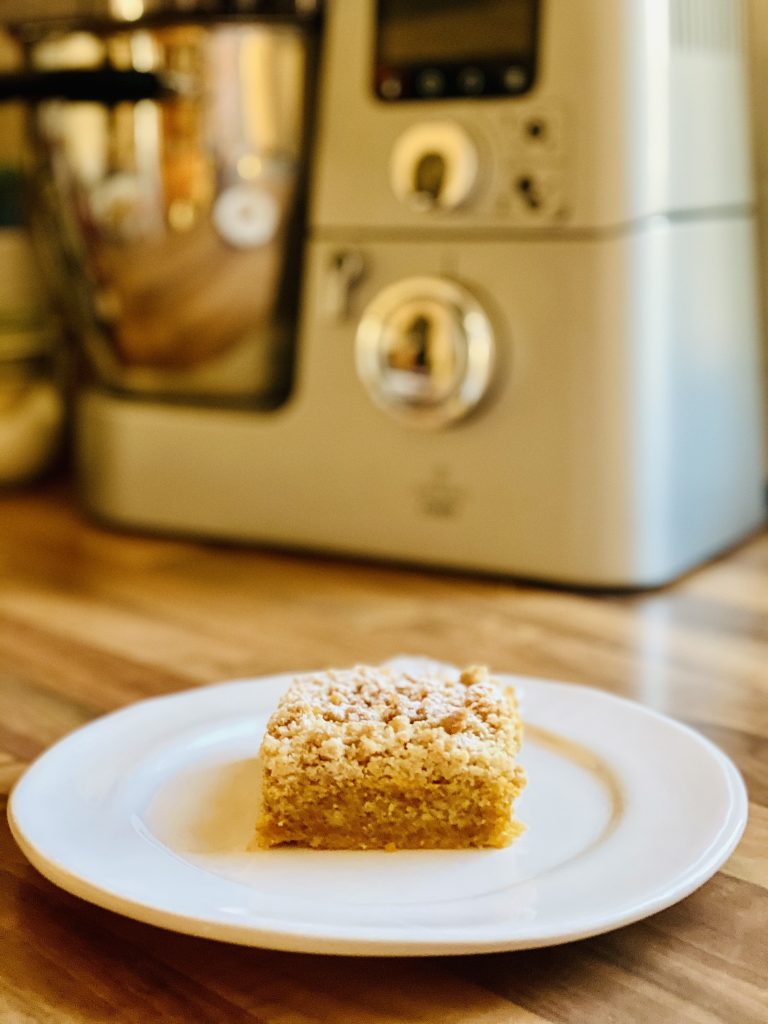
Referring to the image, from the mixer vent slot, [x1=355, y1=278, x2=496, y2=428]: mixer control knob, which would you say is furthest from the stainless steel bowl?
the mixer vent slot

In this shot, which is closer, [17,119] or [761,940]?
[761,940]

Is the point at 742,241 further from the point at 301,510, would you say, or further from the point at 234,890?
the point at 234,890

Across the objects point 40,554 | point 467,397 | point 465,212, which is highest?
point 465,212

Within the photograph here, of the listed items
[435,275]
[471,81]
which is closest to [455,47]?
[471,81]

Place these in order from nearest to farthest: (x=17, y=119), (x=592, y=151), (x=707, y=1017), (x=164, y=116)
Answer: (x=707, y=1017) → (x=592, y=151) → (x=164, y=116) → (x=17, y=119)

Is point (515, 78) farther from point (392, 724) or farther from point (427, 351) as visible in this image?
point (392, 724)

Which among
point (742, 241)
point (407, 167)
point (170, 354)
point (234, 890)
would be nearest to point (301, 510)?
point (170, 354)

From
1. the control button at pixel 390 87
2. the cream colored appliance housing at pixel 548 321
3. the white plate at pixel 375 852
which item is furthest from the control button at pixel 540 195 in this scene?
the white plate at pixel 375 852
